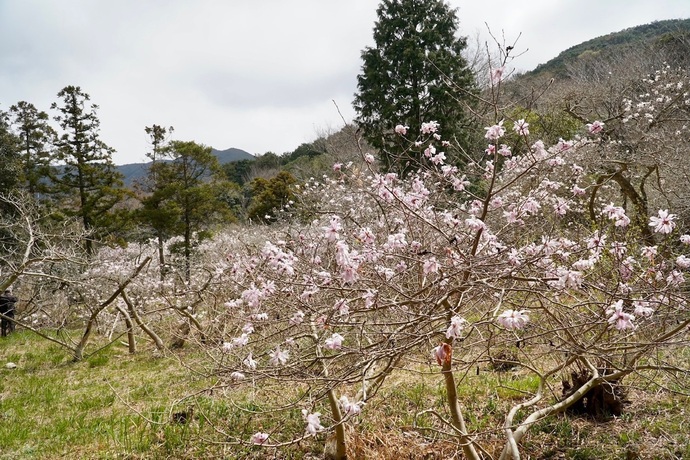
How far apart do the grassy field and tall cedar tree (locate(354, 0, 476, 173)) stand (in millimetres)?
11342

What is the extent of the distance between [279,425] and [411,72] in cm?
1465

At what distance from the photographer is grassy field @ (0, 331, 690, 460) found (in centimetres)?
298

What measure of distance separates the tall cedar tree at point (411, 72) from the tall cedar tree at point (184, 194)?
637 cm

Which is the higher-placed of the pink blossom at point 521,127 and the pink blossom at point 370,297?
the pink blossom at point 521,127

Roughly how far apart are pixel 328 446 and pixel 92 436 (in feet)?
7.27

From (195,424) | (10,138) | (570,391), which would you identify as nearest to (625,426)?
(570,391)

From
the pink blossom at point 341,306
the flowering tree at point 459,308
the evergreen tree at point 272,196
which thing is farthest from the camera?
the evergreen tree at point 272,196

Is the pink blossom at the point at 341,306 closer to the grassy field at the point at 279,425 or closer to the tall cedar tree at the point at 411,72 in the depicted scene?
the grassy field at the point at 279,425

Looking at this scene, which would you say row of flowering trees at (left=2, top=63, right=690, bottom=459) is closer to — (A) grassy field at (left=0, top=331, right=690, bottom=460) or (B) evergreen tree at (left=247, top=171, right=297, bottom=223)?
(A) grassy field at (left=0, top=331, right=690, bottom=460)

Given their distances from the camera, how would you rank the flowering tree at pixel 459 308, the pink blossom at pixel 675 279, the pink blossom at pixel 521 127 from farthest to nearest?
the pink blossom at pixel 675 279 < the pink blossom at pixel 521 127 < the flowering tree at pixel 459 308

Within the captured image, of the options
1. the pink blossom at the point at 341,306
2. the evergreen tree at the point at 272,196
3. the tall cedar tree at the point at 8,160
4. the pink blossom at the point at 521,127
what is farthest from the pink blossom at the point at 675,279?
the tall cedar tree at the point at 8,160

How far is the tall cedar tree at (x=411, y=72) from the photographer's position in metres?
14.9

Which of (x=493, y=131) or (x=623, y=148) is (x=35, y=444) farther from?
(x=623, y=148)

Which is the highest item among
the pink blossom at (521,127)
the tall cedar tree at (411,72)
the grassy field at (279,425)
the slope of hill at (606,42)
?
the slope of hill at (606,42)
